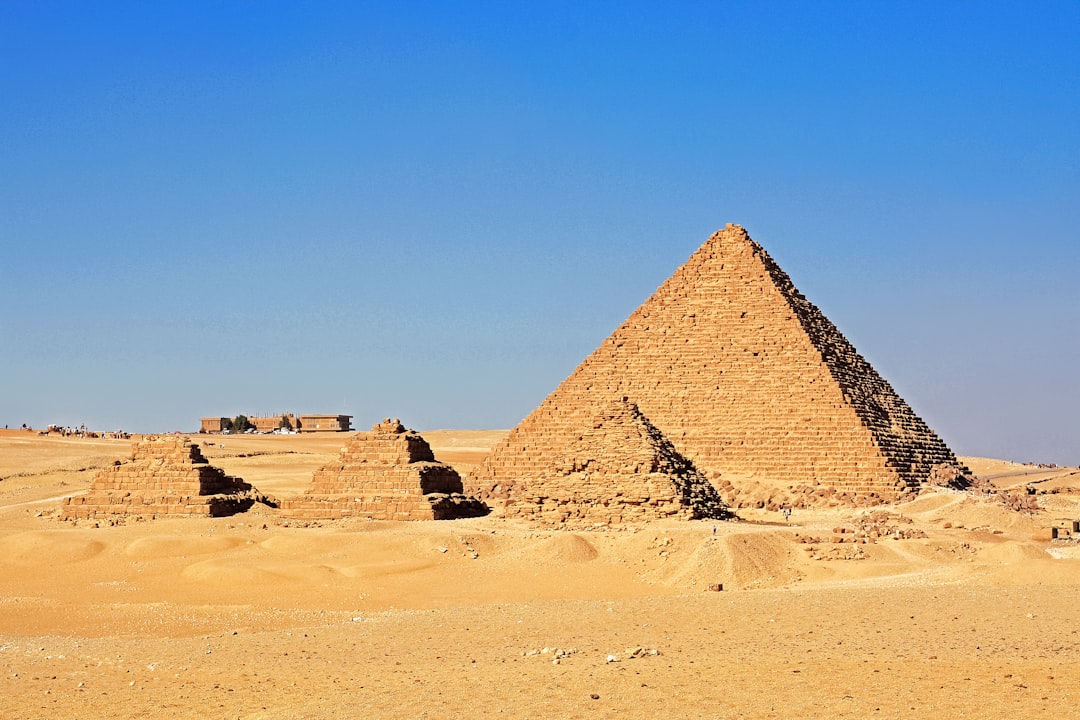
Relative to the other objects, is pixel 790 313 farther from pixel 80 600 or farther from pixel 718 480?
pixel 80 600

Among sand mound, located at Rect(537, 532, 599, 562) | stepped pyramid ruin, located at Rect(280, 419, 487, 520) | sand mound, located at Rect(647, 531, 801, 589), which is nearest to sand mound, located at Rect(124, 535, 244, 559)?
stepped pyramid ruin, located at Rect(280, 419, 487, 520)

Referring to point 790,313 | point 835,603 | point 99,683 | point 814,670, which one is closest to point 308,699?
point 99,683

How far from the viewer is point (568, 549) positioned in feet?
66.1

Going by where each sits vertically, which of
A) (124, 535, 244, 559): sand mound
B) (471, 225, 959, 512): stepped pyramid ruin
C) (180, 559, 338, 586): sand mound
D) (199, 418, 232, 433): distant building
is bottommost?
(180, 559, 338, 586): sand mound

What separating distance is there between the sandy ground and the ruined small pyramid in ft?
2.76

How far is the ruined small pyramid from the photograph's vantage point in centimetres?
2248

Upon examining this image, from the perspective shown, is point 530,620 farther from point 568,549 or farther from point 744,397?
point 744,397

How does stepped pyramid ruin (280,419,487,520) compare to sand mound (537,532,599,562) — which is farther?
stepped pyramid ruin (280,419,487,520)

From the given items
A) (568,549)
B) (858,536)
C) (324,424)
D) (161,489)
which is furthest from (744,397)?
(324,424)

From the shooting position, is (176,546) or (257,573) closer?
(257,573)

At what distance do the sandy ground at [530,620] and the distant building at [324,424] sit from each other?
63.5m

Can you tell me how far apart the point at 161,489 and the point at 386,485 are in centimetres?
477

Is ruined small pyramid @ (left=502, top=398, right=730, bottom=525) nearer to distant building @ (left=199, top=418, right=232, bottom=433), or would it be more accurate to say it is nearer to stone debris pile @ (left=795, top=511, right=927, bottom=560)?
stone debris pile @ (left=795, top=511, right=927, bottom=560)

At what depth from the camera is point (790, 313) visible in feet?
124
